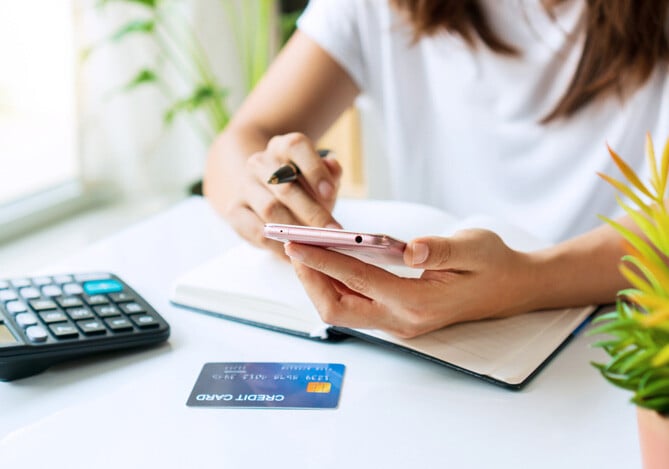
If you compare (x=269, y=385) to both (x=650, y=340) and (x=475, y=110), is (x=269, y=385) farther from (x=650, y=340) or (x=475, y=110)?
(x=475, y=110)

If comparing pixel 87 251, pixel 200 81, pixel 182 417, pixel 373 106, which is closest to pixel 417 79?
pixel 373 106

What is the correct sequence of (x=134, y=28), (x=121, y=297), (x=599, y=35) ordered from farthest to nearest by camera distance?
(x=134, y=28) < (x=599, y=35) < (x=121, y=297)

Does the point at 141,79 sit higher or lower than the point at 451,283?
lower

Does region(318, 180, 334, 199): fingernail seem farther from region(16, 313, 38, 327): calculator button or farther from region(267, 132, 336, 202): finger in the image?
region(16, 313, 38, 327): calculator button

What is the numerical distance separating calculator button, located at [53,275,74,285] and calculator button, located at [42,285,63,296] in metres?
0.01

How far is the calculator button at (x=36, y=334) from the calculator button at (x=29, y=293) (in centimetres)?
7

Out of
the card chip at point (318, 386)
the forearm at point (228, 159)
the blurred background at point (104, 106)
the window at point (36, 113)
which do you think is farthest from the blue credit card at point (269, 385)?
the window at point (36, 113)

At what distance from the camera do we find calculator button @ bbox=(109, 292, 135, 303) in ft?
2.45

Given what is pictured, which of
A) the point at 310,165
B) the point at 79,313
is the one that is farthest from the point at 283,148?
the point at 79,313

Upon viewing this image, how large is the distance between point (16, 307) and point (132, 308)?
101 mm

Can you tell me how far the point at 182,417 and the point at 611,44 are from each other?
725 mm

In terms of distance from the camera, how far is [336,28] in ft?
3.81

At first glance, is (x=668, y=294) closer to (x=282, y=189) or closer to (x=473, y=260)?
(x=473, y=260)

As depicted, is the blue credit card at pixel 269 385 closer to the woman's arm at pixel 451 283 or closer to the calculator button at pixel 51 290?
the woman's arm at pixel 451 283
